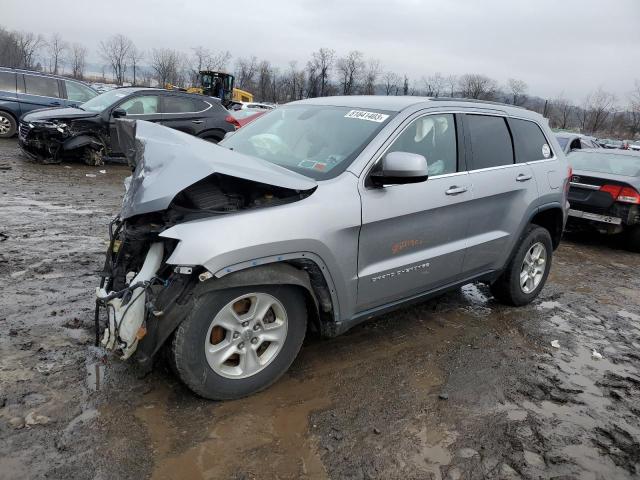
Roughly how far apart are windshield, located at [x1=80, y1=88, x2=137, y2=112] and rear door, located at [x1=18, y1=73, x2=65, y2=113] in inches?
108

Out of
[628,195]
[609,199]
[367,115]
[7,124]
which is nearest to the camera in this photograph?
[367,115]

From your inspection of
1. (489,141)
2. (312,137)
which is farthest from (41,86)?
(489,141)

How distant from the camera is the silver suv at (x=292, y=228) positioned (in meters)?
2.70

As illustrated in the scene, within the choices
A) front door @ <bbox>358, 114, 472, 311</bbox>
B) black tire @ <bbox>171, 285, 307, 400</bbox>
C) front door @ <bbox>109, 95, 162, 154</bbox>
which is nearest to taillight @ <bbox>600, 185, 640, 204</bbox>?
front door @ <bbox>358, 114, 472, 311</bbox>

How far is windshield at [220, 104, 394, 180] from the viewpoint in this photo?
11.1ft

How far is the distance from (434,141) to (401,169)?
85 centimetres

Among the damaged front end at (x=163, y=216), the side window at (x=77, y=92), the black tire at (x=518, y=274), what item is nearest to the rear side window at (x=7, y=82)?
the side window at (x=77, y=92)

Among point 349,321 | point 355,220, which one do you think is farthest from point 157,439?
point 355,220

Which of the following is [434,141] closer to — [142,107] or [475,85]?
[142,107]

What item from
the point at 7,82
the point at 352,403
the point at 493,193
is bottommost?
the point at 352,403

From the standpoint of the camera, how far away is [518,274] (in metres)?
4.75

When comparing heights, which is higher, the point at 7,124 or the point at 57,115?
the point at 57,115

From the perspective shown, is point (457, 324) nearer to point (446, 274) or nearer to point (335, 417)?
point (446, 274)

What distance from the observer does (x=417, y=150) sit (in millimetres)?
3670
